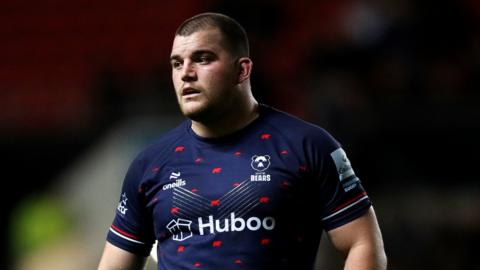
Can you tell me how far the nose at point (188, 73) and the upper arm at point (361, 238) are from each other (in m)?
0.74

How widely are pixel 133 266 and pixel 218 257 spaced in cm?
52

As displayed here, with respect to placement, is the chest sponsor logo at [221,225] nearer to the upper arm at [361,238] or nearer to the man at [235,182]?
the man at [235,182]

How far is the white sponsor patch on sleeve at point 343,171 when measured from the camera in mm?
3756

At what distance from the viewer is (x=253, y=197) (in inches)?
147

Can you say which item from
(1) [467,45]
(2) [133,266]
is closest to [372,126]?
(1) [467,45]

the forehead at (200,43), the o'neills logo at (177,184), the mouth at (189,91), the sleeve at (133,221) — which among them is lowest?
the sleeve at (133,221)

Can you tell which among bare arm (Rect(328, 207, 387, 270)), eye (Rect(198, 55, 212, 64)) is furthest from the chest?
eye (Rect(198, 55, 212, 64))

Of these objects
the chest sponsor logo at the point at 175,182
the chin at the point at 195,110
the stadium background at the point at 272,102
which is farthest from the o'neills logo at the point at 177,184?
the stadium background at the point at 272,102

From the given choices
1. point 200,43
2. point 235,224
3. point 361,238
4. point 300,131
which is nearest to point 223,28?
point 200,43

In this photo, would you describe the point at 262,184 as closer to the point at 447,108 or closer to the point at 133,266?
the point at 133,266

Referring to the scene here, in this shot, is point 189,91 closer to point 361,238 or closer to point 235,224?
point 235,224

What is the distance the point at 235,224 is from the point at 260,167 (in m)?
0.23

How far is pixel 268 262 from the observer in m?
3.70

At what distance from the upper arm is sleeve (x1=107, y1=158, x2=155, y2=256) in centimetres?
74
